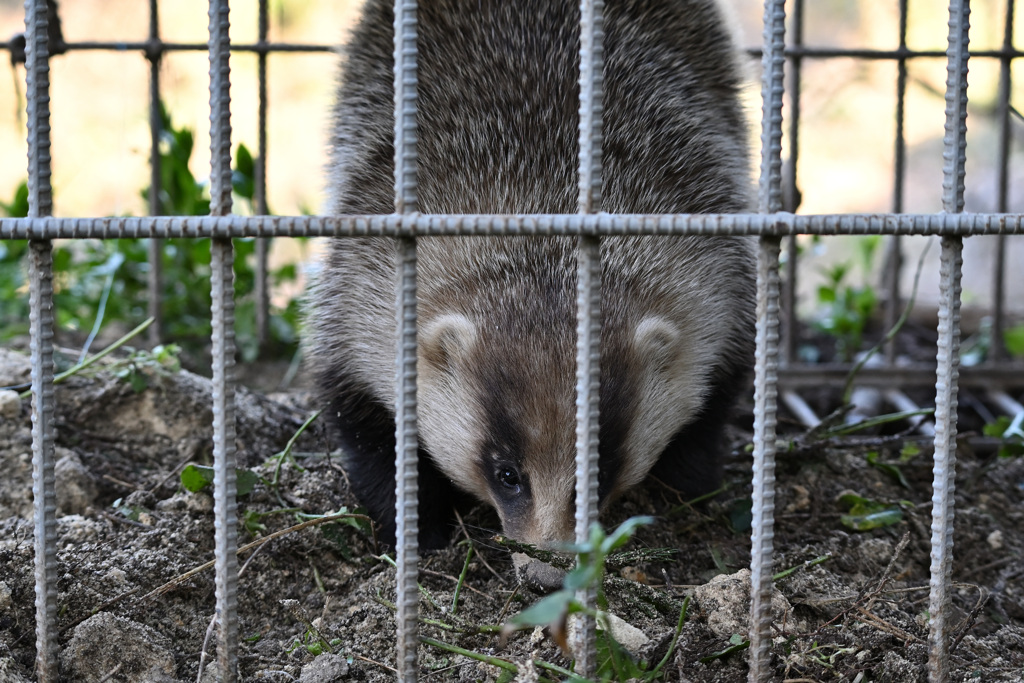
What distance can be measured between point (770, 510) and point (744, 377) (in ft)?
4.99

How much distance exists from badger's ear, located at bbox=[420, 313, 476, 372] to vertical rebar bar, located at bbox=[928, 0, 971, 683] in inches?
49.5

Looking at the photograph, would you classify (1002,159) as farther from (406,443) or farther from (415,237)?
(406,443)

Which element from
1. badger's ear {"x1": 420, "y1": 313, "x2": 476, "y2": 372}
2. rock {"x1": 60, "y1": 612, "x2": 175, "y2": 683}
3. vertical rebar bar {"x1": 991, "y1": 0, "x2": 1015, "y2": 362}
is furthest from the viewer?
vertical rebar bar {"x1": 991, "y1": 0, "x2": 1015, "y2": 362}

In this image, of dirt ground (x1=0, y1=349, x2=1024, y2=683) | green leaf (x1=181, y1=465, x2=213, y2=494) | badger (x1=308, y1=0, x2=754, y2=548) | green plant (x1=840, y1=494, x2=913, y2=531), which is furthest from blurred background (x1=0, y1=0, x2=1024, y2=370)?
green leaf (x1=181, y1=465, x2=213, y2=494)

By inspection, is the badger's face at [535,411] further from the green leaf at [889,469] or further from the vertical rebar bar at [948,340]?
the green leaf at [889,469]

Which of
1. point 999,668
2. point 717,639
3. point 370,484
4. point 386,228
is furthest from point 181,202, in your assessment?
point 999,668

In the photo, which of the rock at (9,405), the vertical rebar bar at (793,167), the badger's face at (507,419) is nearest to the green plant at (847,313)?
the vertical rebar bar at (793,167)

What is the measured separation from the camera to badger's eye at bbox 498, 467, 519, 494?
280cm

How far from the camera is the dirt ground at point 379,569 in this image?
246 centimetres

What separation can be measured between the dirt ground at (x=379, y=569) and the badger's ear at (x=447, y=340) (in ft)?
2.13

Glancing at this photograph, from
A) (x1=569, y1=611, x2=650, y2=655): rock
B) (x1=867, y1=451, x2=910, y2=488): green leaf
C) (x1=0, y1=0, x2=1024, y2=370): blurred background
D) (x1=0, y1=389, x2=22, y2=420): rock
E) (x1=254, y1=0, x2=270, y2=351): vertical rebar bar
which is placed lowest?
(x1=569, y1=611, x2=650, y2=655): rock

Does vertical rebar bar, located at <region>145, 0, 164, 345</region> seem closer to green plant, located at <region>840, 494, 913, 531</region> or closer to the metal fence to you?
the metal fence

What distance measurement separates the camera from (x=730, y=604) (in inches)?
104

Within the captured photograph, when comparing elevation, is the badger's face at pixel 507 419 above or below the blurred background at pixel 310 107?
below
